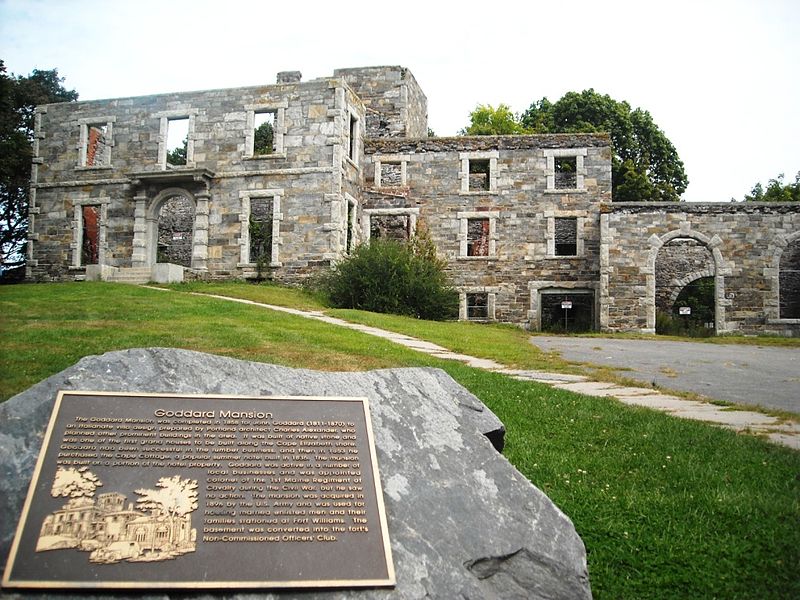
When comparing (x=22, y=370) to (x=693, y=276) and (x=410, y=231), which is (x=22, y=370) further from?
(x=693, y=276)

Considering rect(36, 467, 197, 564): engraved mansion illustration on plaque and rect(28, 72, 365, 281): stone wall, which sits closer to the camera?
rect(36, 467, 197, 564): engraved mansion illustration on plaque

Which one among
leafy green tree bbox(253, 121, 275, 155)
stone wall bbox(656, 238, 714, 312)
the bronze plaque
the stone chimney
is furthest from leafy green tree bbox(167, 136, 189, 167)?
the bronze plaque

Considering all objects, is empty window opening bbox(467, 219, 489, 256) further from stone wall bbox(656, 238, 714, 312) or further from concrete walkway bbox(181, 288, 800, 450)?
concrete walkway bbox(181, 288, 800, 450)

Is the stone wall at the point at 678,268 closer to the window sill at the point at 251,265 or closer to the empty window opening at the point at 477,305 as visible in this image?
the empty window opening at the point at 477,305

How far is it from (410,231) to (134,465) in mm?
24359

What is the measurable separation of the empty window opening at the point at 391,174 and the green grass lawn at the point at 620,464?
17.1 m

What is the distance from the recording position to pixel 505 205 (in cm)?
2744

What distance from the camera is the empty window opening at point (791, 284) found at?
1044 inches

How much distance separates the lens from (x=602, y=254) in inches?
966

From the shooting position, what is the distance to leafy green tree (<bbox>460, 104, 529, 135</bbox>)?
40.3 meters

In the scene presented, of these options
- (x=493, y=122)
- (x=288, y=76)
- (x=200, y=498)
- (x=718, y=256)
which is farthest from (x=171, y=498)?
(x=493, y=122)

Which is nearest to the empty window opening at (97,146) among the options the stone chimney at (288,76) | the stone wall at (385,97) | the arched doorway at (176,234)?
the arched doorway at (176,234)

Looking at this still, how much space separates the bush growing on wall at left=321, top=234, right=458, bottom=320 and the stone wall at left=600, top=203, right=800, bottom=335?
6866 mm

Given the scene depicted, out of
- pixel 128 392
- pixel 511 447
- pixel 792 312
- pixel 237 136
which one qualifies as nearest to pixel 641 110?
pixel 792 312
